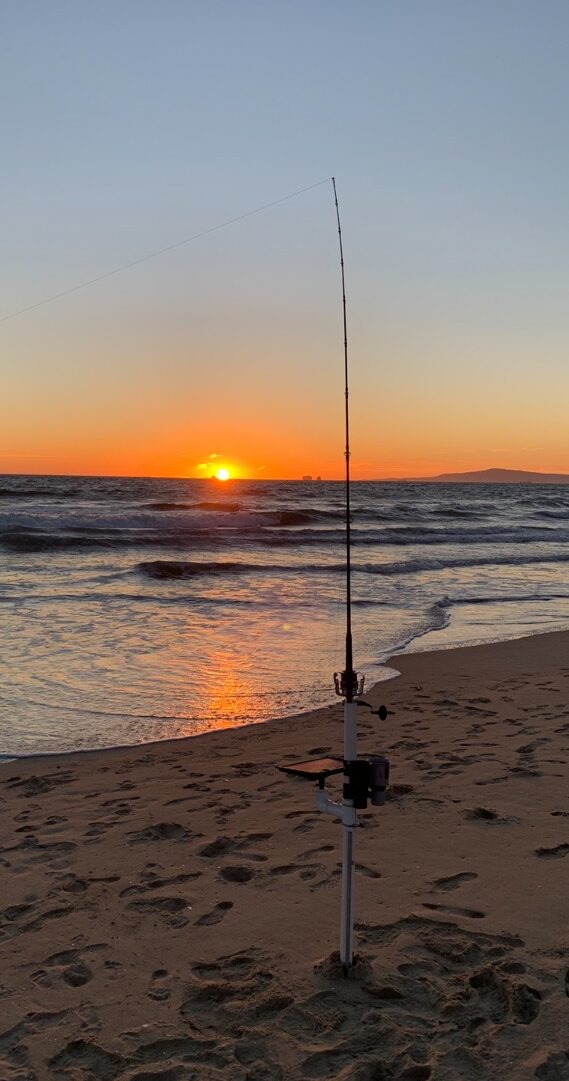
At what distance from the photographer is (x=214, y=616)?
45.6 feet

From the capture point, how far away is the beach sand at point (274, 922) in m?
2.90

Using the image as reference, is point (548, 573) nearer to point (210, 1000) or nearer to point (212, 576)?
point (212, 576)

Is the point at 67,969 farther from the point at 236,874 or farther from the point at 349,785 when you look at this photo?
the point at 349,785

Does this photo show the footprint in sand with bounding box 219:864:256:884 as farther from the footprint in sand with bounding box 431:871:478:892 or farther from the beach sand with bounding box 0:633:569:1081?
the footprint in sand with bounding box 431:871:478:892

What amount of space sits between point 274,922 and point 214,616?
10270 millimetres

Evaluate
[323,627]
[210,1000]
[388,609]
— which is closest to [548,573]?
[388,609]

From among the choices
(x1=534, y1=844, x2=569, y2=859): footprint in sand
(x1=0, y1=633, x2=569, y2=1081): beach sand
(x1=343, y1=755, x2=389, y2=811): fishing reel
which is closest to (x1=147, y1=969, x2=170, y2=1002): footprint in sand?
(x1=0, y1=633, x2=569, y2=1081): beach sand

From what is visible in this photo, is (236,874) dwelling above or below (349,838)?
below

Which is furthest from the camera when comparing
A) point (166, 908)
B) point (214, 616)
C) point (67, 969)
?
point (214, 616)

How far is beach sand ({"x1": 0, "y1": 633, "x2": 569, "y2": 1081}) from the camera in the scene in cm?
290

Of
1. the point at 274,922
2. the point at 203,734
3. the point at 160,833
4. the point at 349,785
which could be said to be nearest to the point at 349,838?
the point at 349,785

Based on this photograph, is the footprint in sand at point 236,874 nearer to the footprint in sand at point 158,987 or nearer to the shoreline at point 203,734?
the footprint in sand at point 158,987

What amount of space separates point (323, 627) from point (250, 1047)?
9.86m

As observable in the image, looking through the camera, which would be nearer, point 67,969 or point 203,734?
point 67,969
